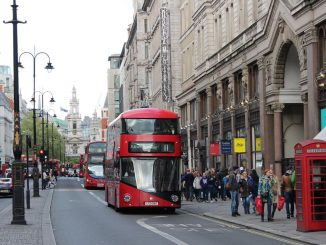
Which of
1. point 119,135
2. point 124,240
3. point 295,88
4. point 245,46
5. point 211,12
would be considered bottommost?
point 124,240

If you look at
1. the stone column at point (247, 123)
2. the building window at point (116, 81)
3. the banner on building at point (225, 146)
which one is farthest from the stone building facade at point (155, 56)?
the building window at point (116, 81)

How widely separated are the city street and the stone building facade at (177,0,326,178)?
27.2 ft

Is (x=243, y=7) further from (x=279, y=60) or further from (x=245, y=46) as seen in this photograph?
(x=279, y=60)

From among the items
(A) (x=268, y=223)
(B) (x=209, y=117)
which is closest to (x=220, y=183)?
(B) (x=209, y=117)

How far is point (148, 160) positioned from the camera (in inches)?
1179

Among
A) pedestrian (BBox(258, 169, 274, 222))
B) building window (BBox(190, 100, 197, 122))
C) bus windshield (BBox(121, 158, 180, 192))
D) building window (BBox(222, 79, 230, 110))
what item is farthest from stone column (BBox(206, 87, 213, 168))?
pedestrian (BBox(258, 169, 274, 222))

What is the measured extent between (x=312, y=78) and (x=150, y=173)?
7.80m

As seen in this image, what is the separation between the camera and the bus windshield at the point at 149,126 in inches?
1181

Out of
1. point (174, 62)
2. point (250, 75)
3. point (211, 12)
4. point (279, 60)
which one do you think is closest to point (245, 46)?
point (250, 75)

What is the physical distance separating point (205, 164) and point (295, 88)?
18.9 meters

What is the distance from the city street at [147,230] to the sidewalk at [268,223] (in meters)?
0.37

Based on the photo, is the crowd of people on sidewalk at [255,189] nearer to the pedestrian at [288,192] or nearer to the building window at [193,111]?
the pedestrian at [288,192]

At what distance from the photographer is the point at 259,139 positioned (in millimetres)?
40938

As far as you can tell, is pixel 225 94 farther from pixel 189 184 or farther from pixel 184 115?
pixel 184 115
